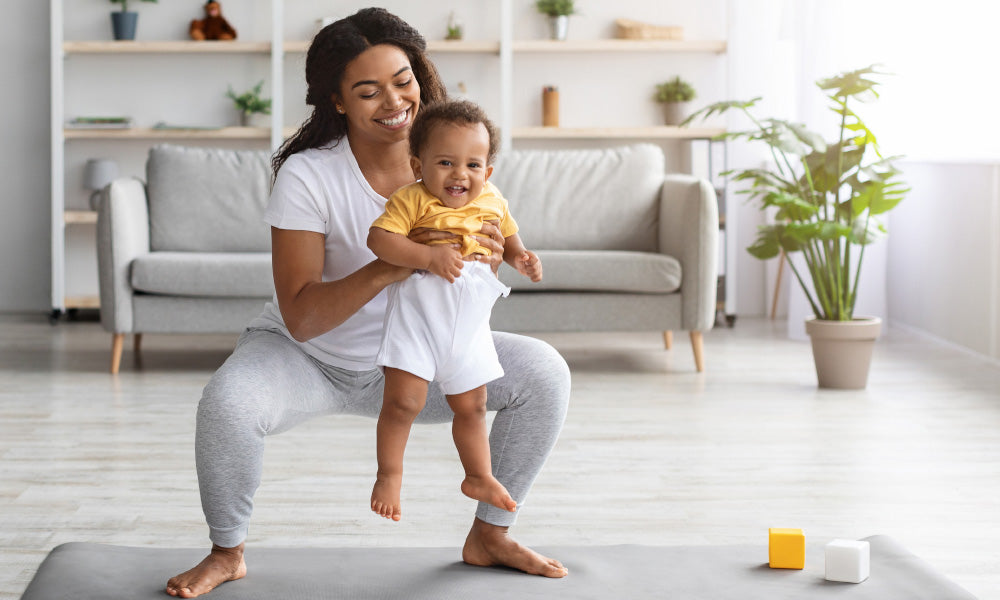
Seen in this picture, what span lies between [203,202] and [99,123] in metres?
1.29

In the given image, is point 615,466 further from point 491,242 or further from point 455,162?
point 455,162

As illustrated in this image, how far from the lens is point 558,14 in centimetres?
559

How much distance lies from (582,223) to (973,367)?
1.54m

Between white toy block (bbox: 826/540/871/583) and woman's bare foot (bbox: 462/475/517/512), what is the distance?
1.80ft

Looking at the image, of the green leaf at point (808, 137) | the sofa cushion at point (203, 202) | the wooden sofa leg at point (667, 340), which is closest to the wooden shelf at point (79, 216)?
the sofa cushion at point (203, 202)

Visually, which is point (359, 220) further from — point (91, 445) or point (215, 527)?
point (91, 445)

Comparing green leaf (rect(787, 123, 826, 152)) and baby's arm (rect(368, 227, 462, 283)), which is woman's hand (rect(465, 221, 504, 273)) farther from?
green leaf (rect(787, 123, 826, 152))

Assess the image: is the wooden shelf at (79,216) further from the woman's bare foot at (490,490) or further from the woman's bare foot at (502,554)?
the woman's bare foot at (490,490)

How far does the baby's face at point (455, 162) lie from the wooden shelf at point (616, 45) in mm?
3932

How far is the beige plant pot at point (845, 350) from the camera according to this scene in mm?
3744

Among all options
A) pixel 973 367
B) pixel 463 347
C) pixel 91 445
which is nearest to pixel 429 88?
pixel 463 347

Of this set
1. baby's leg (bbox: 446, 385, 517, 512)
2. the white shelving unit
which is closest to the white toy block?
baby's leg (bbox: 446, 385, 517, 512)

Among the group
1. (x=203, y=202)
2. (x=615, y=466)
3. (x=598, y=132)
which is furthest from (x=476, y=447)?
(x=598, y=132)

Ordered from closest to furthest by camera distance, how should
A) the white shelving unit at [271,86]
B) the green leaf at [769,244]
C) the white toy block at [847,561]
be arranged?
1. the white toy block at [847,561]
2. the green leaf at [769,244]
3. the white shelving unit at [271,86]
